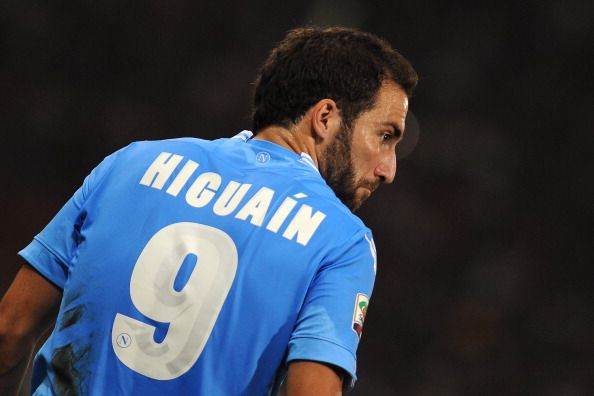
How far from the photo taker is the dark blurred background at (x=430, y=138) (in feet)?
17.0

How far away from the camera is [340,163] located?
168 cm

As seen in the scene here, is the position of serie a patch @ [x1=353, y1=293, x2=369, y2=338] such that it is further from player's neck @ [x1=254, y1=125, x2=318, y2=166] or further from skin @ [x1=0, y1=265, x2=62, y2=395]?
skin @ [x1=0, y1=265, x2=62, y2=395]

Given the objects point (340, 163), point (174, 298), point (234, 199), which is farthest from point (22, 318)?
point (340, 163)

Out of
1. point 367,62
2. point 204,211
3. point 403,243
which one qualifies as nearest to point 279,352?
point 204,211

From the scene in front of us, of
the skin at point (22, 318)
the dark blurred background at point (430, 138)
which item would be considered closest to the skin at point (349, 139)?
the skin at point (22, 318)

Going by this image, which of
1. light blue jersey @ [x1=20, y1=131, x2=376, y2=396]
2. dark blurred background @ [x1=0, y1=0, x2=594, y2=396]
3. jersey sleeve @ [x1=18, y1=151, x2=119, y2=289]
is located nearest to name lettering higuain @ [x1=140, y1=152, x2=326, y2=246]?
light blue jersey @ [x1=20, y1=131, x2=376, y2=396]

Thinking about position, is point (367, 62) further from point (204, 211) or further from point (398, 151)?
point (398, 151)

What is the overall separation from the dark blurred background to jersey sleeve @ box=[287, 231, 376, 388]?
3905mm

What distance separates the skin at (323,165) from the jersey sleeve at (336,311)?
34cm

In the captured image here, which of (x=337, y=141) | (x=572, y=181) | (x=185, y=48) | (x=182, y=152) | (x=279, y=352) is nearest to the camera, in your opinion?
(x=279, y=352)

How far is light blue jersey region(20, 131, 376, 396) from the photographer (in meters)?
1.32

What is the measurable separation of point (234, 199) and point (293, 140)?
0.95 ft

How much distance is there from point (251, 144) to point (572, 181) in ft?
15.4

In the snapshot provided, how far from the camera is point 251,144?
5.15 ft
